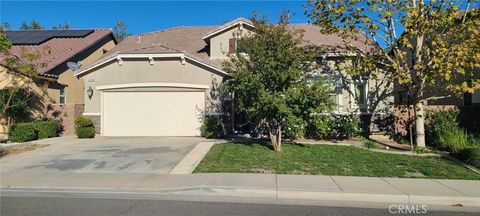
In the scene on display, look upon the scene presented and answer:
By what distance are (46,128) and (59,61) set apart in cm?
570

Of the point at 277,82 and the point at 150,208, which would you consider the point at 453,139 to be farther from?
the point at 150,208

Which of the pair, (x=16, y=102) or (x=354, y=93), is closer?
(x=354, y=93)

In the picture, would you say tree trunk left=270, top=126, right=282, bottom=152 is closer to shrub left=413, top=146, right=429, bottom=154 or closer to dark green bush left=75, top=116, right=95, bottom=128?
shrub left=413, top=146, right=429, bottom=154

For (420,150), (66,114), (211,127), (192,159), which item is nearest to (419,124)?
(420,150)

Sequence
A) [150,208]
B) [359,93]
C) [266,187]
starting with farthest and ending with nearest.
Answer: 1. [359,93]
2. [266,187]
3. [150,208]

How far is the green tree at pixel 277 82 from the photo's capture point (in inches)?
469

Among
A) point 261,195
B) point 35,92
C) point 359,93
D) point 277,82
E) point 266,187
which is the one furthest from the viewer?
point 35,92

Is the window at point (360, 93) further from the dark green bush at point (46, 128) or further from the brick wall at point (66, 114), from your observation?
the dark green bush at point (46, 128)

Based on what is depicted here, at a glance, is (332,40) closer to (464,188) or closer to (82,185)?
(464,188)

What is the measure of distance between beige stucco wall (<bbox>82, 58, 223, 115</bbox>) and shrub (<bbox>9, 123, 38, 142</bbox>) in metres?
2.43

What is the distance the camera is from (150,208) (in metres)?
6.98

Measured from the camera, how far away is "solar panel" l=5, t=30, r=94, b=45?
2494 centimetres

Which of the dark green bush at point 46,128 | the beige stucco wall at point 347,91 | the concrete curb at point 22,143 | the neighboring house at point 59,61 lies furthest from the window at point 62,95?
the beige stucco wall at point 347,91

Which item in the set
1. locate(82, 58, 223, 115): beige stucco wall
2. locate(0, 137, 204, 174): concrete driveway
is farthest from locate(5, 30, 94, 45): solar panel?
locate(0, 137, 204, 174): concrete driveway
